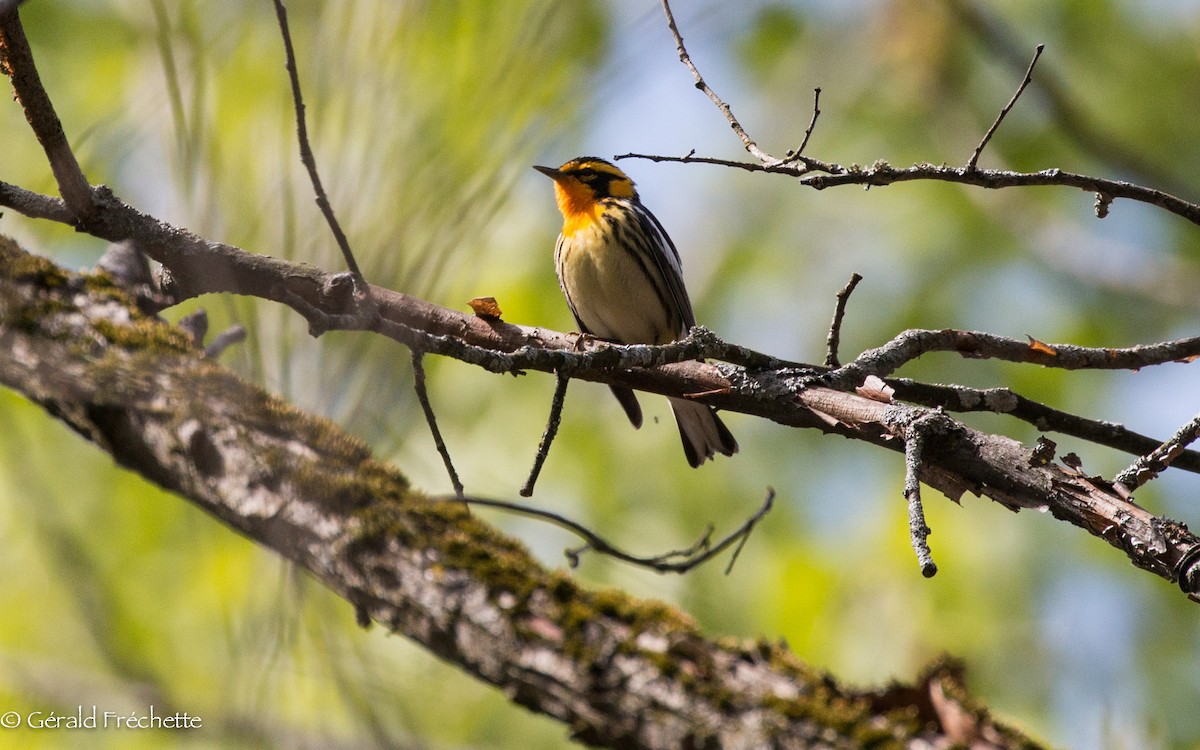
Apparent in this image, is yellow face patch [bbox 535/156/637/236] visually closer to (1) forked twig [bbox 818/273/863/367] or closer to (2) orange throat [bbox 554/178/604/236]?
(2) orange throat [bbox 554/178/604/236]

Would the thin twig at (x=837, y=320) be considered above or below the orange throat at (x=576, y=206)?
below

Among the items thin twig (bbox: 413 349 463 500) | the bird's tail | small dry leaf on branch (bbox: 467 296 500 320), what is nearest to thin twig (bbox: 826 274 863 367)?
small dry leaf on branch (bbox: 467 296 500 320)

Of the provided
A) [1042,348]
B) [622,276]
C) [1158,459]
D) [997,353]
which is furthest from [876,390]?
[622,276]

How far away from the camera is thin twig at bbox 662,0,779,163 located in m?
2.18

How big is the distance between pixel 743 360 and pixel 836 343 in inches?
9.8

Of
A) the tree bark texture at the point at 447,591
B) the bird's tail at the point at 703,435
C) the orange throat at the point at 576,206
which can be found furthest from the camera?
the orange throat at the point at 576,206

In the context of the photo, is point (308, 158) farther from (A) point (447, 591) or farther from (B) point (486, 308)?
(B) point (486, 308)

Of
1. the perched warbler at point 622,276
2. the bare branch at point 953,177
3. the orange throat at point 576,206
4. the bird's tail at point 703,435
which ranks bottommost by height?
the bare branch at point 953,177

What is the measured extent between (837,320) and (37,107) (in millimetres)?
1874

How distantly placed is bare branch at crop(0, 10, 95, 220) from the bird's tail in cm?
283

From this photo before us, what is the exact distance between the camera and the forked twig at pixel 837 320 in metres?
2.45

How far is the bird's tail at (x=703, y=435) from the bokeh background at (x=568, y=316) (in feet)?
1.86

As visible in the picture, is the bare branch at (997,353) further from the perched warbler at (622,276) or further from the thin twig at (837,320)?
the perched warbler at (622,276)

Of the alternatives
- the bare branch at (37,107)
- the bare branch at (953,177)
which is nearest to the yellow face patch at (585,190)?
the bare branch at (953,177)
